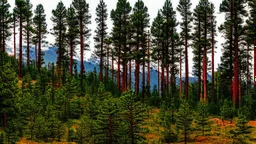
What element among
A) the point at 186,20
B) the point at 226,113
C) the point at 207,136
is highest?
the point at 186,20

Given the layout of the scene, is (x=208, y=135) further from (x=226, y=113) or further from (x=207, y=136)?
(x=226, y=113)

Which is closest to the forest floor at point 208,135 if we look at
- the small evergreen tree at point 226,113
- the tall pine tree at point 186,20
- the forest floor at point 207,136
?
the forest floor at point 207,136

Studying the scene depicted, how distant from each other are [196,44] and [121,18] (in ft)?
36.1

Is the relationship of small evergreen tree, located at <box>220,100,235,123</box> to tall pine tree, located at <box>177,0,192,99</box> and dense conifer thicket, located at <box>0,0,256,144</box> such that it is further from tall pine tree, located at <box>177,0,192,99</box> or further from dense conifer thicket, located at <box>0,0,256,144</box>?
tall pine tree, located at <box>177,0,192,99</box>

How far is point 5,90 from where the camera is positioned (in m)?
25.4

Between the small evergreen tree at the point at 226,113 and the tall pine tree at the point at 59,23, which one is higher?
the tall pine tree at the point at 59,23

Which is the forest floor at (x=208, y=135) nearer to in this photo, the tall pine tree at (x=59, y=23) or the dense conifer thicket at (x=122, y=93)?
the dense conifer thicket at (x=122, y=93)

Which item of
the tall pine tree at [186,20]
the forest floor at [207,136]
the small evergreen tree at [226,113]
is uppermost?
the tall pine tree at [186,20]

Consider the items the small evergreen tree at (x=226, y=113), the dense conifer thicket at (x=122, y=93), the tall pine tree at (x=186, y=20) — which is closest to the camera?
the dense conifer thicket at (x=122, y=93)

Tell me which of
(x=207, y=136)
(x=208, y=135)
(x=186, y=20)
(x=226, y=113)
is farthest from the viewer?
(x=186, y=20)

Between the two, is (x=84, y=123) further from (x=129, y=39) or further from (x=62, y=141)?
(x=129, y=39)

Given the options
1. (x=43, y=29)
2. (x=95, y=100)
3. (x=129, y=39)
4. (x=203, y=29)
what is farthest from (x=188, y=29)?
(x=43, y=29)

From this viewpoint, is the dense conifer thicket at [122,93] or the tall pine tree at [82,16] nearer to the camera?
the dense conifer thicket at [122,93]

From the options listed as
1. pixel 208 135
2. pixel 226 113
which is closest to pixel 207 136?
pixel 208 135
